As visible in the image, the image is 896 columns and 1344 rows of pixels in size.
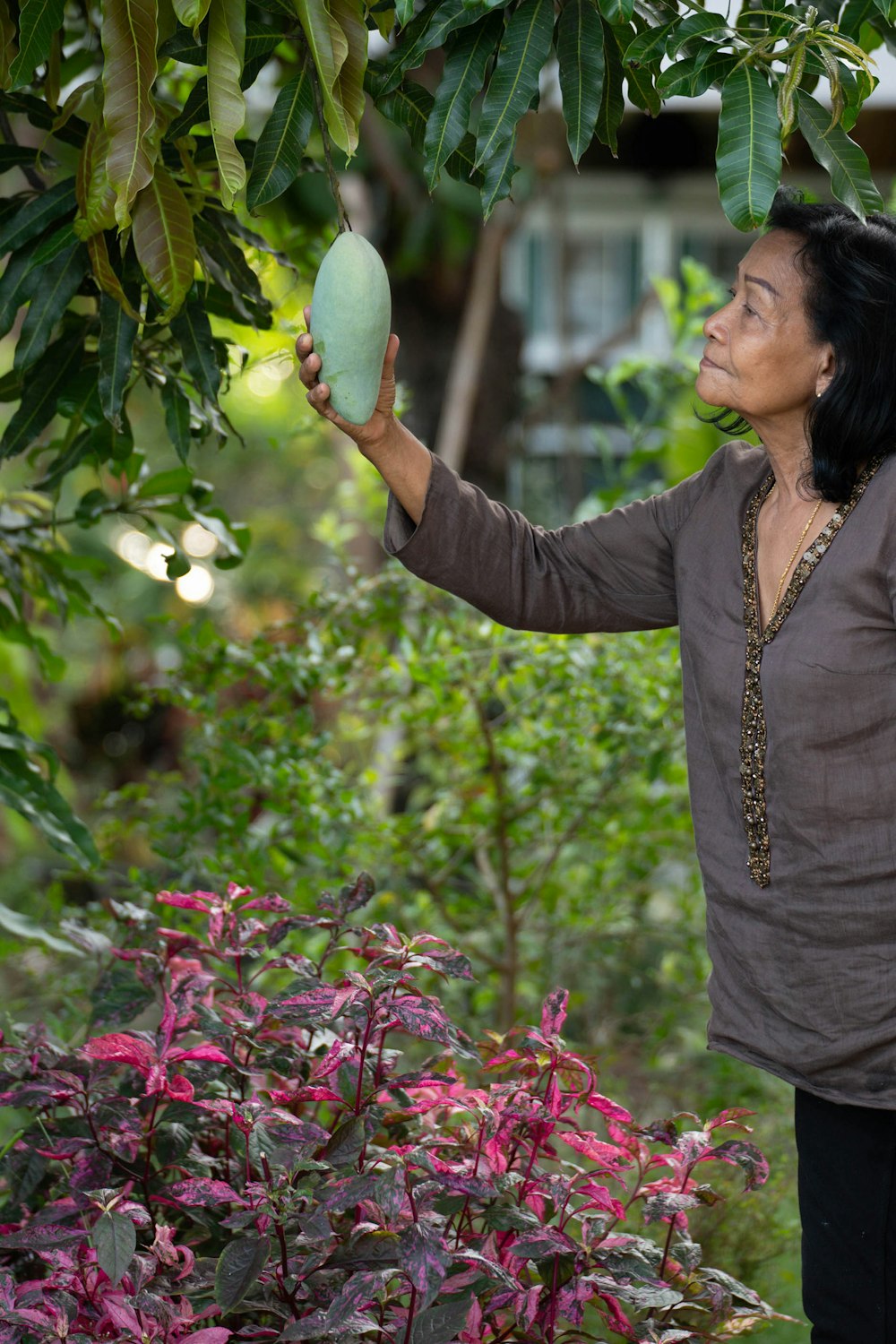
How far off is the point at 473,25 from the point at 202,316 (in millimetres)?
452

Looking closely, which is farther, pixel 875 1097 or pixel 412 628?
pixel 412 628

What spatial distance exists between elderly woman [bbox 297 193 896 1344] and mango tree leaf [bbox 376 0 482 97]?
246 mm

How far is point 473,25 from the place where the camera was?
1224 mm

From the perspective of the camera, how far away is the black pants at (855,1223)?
54.6 inches

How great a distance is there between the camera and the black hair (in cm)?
136

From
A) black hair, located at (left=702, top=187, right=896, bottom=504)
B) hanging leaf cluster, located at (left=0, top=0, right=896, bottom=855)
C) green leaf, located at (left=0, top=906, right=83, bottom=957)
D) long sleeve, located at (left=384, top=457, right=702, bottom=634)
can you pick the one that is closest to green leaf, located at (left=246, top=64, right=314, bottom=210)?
hanging leaf cluster, located at (left=0, top=0, right=896, bottom=855)

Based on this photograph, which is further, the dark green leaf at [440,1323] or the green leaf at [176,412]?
the green leaf at [176,412]

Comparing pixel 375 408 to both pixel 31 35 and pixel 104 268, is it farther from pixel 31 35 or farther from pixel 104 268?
pixel 31 35

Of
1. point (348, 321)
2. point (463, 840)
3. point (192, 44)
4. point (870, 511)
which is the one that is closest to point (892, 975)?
point (870, 511)

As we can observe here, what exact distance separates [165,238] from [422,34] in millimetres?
315

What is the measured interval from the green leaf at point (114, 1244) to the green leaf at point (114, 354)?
78cm

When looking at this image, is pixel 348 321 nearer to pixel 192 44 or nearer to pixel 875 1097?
pixel 192 44

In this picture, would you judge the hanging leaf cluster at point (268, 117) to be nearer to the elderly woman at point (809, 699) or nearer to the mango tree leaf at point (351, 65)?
the mango tree leaf at point (351, 65)

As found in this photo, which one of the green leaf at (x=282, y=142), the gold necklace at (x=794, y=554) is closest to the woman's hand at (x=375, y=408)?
the green leaf at (x=282, y=142)
